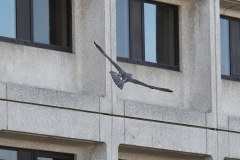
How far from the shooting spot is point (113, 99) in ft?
100

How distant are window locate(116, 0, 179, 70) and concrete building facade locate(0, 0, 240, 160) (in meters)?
0.25

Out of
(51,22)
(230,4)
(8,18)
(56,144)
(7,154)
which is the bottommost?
(7,154)

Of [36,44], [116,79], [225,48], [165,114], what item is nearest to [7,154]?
[36,44]

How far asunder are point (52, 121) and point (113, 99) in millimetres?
2169

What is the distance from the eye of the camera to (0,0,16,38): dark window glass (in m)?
29.5

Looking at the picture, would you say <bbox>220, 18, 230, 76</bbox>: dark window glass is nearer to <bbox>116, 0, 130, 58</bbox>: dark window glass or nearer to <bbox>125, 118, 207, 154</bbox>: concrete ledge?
<bbox>125, 118, 207, 154</bbox>: concrete ledge

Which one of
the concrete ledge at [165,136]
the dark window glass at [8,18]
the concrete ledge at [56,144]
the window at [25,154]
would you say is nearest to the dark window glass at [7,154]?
the window at [25,154]

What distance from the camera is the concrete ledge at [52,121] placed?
2839cm

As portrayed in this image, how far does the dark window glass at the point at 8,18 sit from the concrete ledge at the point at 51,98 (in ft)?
5.48

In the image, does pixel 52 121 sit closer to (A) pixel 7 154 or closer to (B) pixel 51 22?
(A) pixel 7 154

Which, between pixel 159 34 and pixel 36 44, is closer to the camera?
pixel 36 44

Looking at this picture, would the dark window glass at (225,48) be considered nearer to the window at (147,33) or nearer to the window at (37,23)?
the window at (147,33)

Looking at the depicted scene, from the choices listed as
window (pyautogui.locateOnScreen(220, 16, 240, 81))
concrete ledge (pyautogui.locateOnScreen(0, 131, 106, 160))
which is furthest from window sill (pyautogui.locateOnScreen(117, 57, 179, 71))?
concrete ledge (pyautogui.locateOnScreen(0, 131, 106, 160))

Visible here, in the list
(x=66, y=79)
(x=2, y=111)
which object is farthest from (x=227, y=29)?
(x=2, y=111)
